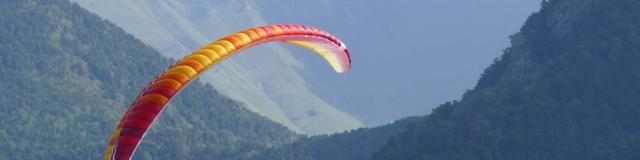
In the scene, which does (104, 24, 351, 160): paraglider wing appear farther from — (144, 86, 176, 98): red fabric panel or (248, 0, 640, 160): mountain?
(248, 0, 640, 160): mountain

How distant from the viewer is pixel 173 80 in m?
71.4

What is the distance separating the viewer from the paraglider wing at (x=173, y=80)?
6919 cm

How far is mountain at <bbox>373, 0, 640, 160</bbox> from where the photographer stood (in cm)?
18675

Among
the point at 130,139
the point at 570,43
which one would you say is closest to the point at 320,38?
the point at 130,139

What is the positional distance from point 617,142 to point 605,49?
1070cm

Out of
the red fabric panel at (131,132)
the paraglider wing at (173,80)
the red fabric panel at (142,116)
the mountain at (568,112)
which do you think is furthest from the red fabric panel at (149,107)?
the mountain at (568,112)

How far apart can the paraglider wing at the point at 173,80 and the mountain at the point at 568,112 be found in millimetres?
108245

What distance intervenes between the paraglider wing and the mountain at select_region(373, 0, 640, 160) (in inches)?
4262

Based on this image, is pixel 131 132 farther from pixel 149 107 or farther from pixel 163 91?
pixel 163 91

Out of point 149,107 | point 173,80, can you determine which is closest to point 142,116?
point 149,107

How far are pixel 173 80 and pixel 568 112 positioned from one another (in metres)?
122

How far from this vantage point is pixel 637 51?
187m

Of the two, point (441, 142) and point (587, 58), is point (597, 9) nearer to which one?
point (587, 58)

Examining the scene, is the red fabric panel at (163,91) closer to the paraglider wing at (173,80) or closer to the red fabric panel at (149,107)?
the paraglider wing at (173,80)
